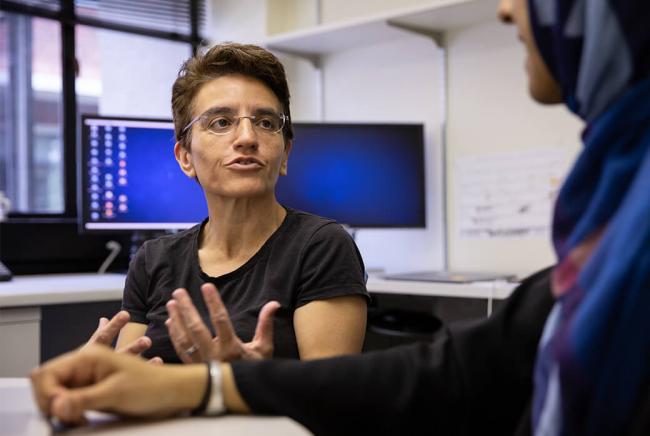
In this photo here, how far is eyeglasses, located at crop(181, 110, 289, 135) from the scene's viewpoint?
58.7 inches

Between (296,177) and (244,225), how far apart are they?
127cm

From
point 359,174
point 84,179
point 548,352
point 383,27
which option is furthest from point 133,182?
point 548,352

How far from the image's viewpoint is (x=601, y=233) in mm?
652

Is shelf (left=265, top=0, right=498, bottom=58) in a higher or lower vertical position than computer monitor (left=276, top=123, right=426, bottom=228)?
higher

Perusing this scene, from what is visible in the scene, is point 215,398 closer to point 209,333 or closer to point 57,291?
point 209,333

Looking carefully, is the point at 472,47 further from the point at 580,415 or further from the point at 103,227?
the point at 580,415

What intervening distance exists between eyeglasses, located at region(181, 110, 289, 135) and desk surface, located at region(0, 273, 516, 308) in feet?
2.76

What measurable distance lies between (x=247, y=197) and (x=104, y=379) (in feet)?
2.50

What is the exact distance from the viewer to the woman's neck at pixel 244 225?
4.80 feet

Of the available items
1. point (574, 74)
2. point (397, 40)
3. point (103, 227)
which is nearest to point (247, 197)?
point (574, 74)

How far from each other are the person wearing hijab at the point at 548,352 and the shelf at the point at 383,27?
1.83 m

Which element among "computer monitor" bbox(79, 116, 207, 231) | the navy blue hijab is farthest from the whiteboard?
the navy blue hijab

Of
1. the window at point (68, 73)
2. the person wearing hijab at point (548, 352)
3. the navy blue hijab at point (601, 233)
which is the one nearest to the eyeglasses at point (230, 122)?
the person wearing hijab at point (548, 352)

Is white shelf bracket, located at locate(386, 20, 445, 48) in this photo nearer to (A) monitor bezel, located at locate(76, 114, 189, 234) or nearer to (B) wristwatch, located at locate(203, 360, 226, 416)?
(A) monitor bezel, located at locate(76, 114, 189, 234)
